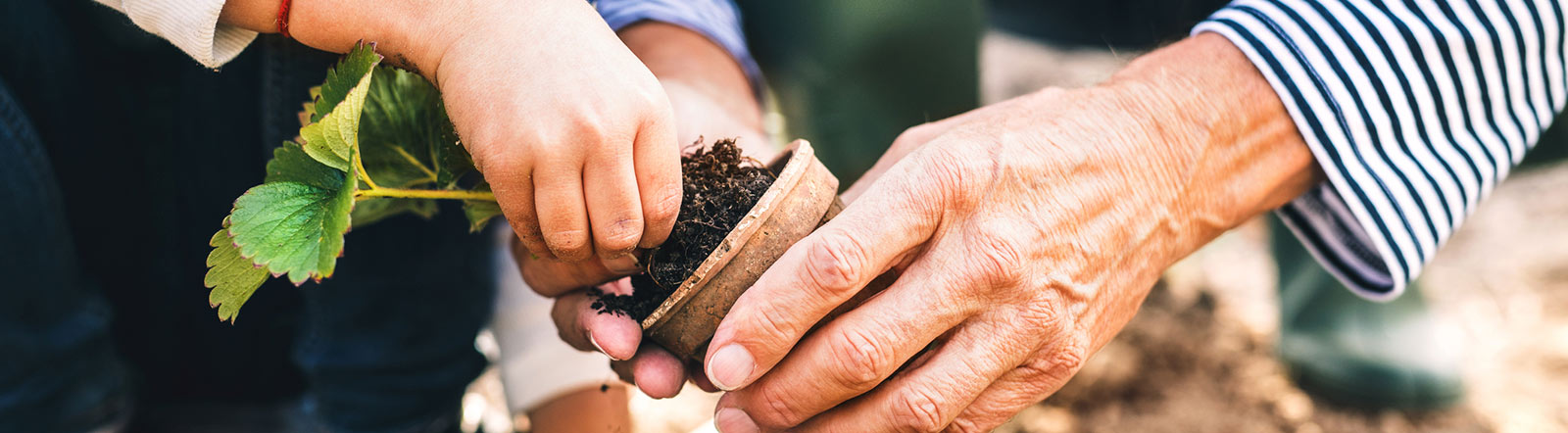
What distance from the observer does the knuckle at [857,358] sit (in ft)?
3.90

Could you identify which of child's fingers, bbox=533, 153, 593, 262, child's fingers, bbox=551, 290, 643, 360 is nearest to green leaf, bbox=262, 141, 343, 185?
child's fingers, bbox=533, 153, 593, 262

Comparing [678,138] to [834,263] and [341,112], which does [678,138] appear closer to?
[834,263]

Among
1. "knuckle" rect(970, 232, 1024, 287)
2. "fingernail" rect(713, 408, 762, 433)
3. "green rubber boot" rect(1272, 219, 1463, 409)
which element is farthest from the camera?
"green rubber boot" rect(1272, 219, 1463, 409)

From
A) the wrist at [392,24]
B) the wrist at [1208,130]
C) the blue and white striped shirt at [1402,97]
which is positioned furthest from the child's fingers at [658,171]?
the blue and white striped shirt at [1402,97]

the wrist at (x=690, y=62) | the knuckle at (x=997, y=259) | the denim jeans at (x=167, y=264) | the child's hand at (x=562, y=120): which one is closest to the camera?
the child's hand at (x=562, y=120)

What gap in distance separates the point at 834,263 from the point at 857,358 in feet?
0.46

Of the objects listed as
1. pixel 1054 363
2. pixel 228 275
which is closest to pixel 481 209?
pixel 228 275

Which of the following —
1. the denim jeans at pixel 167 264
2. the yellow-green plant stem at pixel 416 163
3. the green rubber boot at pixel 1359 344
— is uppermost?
the yellow-green plant stem at pixel 416 163

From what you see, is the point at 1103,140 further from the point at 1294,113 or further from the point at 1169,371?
the point at 1169,371

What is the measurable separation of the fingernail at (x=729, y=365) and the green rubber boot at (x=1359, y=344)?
2203 mm

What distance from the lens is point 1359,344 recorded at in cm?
269

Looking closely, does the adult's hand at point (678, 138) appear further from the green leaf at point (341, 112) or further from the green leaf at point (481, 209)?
the green leaf at point (341, 112)

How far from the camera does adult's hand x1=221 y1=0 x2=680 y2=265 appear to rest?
100 centimetres

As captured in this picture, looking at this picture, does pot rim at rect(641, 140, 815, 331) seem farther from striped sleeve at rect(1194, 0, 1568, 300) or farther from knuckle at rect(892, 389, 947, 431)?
striped sleeve at rect(1194, 0, 1568, 300)
